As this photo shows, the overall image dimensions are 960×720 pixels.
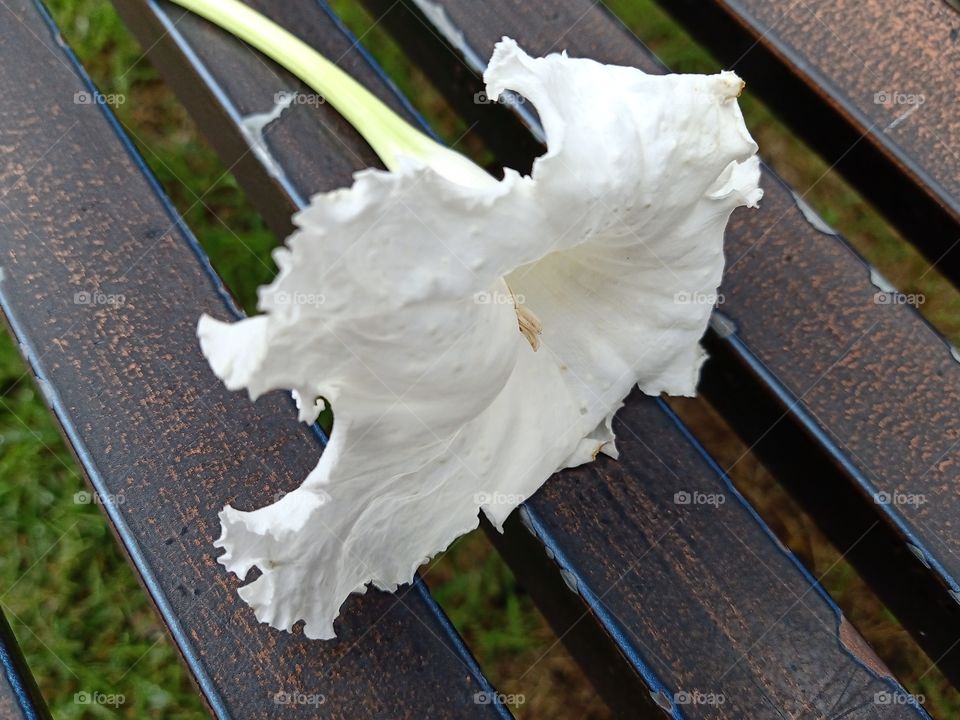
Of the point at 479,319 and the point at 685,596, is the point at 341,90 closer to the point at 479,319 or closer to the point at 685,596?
the point at 479,319

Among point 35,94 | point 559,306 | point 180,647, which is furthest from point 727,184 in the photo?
point 35,94

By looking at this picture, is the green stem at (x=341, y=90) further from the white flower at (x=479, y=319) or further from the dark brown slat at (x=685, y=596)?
the dark brown slat at (x=685, y=596)

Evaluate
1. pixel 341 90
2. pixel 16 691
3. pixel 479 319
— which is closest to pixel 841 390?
pixel 479 319

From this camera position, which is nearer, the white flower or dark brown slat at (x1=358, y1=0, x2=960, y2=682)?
the white flower

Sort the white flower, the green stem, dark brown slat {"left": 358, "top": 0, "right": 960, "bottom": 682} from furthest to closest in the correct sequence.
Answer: dark brown slat {"left": 358, "top": 0, "right": 960, "bottom": 682}
the green stem
the white flower

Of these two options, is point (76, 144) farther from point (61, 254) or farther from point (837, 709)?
point (837, 709)

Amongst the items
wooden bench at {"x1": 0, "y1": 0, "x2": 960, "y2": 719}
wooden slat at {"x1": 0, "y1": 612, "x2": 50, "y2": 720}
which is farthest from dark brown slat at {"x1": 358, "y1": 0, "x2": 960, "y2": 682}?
wooden slat at {"x1": 0, "y1": 612, "x2": 50, "y2": 720}

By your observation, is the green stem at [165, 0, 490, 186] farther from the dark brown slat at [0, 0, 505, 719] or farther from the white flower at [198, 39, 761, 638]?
the dark brown slat at [0, 0, 505, 719]
